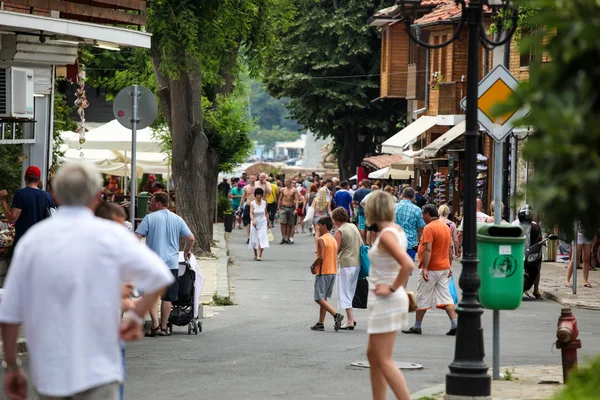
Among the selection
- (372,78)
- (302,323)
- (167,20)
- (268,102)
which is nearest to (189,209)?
(167,20)

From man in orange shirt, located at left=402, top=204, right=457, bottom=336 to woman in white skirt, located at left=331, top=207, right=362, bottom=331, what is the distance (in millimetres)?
772

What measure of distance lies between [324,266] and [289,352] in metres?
2.72

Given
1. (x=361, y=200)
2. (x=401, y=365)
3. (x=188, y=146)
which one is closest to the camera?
(x=401, y=365)

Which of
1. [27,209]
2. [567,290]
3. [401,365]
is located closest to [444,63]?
[567,290]

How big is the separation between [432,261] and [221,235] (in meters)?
21.4

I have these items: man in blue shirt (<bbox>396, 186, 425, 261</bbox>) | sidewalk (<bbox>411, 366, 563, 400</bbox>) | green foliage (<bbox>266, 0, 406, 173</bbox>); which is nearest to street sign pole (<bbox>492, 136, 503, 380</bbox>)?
sidewalk (<bbox>411, 366, 563, 400</bbox>)

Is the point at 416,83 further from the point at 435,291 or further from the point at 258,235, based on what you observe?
the point at 435,291

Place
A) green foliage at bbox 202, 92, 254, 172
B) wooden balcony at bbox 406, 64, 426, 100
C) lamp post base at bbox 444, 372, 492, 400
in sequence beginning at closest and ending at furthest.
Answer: lamp post base at bbox 444, 372, 492, 400 < green foliage at bbox 202, 92, 254, 172 < wooden balcony at bbox 406, 64, 426, 100

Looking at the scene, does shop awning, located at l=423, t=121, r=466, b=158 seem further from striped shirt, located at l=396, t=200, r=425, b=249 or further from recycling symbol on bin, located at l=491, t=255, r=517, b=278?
recycling symbol on bin, located at l=491, t=255, r=517, b=278

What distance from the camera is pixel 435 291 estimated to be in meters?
14.8

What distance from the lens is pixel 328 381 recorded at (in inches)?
414

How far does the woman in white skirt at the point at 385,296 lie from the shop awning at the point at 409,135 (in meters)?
33.8

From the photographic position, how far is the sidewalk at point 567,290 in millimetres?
18391

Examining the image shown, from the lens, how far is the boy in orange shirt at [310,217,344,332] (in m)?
14.9
